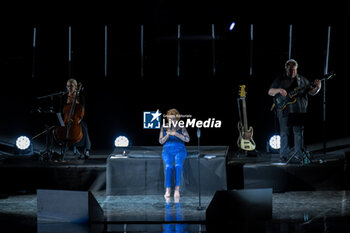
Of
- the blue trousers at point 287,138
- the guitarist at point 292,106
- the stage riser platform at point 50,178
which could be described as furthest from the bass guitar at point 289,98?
the stage riser platform at point 50,178

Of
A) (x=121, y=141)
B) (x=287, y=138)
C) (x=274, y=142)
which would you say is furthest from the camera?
(x=121, y=141)

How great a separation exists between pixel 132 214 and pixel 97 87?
16.3 feet

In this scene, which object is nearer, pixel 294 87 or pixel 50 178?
pixel 50 178

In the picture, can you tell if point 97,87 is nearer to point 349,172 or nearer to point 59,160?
point 59,160

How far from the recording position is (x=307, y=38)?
1016 centimetres

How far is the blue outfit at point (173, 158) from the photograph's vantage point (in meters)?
7.19

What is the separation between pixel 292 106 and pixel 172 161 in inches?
83.0

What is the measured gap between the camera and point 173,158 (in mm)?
7332

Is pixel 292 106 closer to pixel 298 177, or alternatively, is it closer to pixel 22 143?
pixel 298 177

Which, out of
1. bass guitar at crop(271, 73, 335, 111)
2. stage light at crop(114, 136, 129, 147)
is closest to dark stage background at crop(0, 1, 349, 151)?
stage light at crop(114, 136, 129, 147)

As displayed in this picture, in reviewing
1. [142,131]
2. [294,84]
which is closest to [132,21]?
[142,131]

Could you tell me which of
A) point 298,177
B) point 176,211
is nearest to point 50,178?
point 176,211

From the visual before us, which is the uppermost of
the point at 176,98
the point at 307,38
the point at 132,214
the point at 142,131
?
the point at 307,38

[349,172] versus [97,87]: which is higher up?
[97,87]
